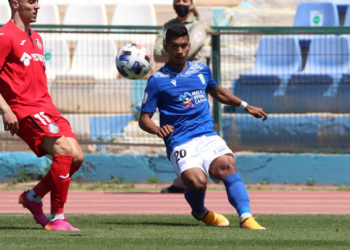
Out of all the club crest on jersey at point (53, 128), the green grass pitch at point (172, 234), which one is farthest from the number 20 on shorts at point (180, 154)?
the club crest on jersey at point (53, 128)

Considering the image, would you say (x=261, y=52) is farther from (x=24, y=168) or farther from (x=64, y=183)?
(x=64, y=183)

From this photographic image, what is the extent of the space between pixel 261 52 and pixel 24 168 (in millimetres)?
4727

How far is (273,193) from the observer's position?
990 centimetres

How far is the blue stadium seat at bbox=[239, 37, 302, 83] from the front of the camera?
11695 mm

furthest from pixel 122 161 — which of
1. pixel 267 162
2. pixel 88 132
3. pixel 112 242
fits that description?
pixel 112 242

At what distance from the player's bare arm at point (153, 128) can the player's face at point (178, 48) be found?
63 cm

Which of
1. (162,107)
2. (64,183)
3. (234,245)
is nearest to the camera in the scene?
(234,245)

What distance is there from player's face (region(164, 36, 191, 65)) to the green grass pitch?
165cm

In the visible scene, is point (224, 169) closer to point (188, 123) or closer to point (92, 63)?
point (188, 123)

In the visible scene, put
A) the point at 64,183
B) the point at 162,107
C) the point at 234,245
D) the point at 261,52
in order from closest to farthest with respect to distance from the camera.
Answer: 1. the point at 234,245
2. the point at 64,183
3. the point at 162,107
4. the point at 261,52

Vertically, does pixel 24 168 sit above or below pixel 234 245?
below

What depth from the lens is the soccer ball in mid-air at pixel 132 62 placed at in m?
7.63

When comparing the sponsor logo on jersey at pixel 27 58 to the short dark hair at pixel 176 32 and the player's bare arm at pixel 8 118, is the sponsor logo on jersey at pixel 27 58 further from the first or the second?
the short dark hair at pixel 176 32

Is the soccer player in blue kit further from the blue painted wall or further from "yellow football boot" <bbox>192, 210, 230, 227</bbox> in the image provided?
the blue painted wall
